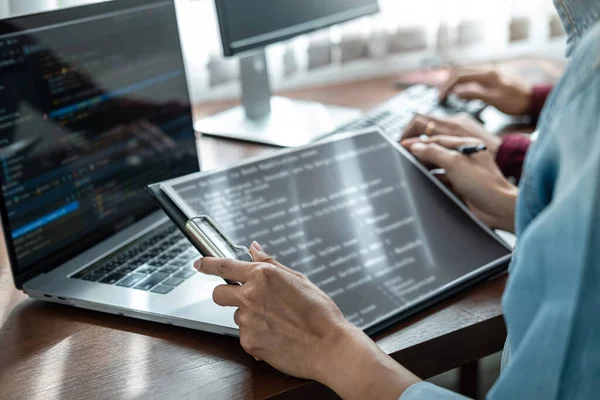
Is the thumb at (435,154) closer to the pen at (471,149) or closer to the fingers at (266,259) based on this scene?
the pen at (471,149)

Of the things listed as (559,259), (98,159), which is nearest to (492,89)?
(98,159)

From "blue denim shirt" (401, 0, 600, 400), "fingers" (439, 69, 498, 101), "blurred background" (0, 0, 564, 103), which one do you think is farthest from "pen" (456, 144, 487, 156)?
"blurred background" (0, 0, 564, 103)

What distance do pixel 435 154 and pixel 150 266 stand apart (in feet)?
1.35

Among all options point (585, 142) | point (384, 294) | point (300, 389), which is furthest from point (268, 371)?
point (585, 142)

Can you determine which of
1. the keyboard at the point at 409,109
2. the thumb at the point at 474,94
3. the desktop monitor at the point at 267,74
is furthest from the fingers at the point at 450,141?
the thumb at the point at 474,94

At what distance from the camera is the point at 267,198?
886mm

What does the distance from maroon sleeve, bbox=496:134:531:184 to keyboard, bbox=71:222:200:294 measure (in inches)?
20.9

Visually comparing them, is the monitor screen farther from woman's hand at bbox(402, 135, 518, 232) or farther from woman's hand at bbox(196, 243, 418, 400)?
woman's hand at bbox(196, 243, 418, 400)

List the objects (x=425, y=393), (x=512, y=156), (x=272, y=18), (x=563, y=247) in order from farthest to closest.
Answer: (x=272, y=18) < (x=512, y=156) < (x=425, y=393) < (x=563, y=247)

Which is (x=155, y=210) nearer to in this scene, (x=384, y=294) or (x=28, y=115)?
(x=28, y=115)

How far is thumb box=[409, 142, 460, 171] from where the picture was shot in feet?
3.34

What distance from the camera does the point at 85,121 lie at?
0.92 metres

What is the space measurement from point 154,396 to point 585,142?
45 centimetres

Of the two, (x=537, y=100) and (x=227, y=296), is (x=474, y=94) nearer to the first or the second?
(x=537, y=100)
